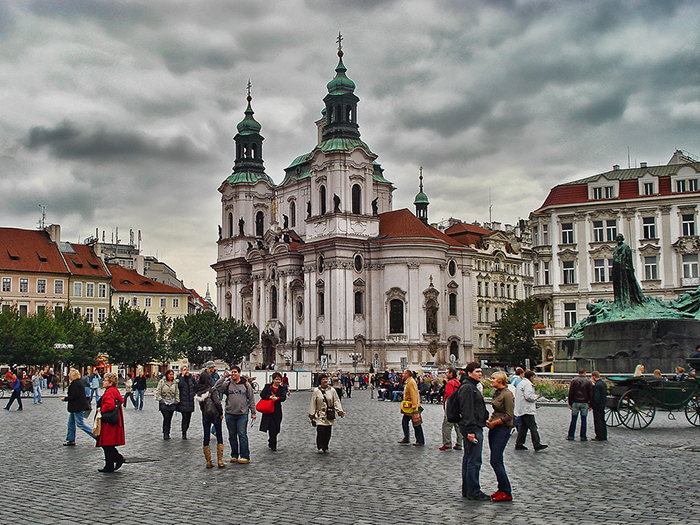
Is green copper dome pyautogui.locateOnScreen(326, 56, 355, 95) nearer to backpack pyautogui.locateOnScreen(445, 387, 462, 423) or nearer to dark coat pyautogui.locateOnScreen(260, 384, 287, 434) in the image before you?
dark coat pyautogui.locateOnScreen(260, 384, 287, 434)

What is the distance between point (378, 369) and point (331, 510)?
65636mm

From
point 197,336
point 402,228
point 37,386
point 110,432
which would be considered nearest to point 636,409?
point 110,432

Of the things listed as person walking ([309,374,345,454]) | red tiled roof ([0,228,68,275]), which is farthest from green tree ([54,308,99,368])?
person walking ([309,374,345,454])

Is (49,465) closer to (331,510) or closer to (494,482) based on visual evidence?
(331,510)

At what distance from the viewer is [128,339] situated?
224ft

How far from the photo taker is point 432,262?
78312 millimetres

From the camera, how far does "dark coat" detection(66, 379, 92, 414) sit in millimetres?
18469

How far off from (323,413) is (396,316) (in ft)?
197

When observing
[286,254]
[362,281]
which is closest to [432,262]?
[362,281]

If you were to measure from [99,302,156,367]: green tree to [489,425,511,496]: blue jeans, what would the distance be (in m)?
59.8

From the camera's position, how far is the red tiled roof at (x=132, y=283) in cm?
9138

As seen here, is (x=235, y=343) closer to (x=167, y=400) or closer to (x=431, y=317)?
(x=431, y=317)

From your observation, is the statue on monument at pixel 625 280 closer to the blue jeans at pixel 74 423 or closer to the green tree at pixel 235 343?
the blue jeans at pixel 74 423

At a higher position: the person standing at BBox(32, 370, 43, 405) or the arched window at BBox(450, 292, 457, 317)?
the arched window at BBox(450, 292, 457, 317)
